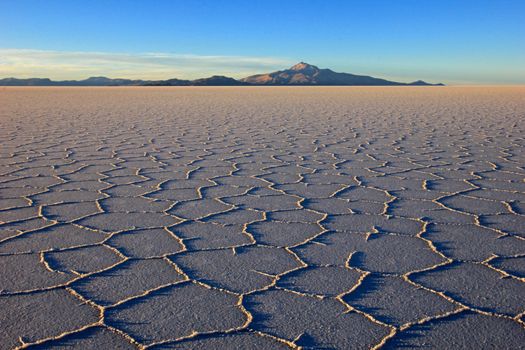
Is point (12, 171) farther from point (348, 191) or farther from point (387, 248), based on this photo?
point (387, 248)

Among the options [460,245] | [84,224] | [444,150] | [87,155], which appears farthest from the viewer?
[444,150]

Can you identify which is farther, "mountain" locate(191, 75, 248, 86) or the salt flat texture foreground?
"mountain" locate(191, 75, 248, 86)

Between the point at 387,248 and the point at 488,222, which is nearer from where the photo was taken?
the point at 387,248

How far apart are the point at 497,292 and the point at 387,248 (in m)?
0.44

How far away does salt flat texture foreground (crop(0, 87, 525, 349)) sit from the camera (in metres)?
1.31

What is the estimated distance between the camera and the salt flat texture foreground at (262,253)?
4.29 feet

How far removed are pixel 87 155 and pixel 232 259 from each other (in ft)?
8.88

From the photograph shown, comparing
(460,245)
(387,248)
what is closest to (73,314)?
(387,248)

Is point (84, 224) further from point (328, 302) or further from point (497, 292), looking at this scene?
point (497, 292)

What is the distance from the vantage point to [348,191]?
2.80 metres

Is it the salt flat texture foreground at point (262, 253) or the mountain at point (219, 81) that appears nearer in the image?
the salt flat texture foreground at point (262, 253)

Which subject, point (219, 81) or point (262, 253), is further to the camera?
point (219, 81)

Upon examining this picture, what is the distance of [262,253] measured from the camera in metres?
1.85

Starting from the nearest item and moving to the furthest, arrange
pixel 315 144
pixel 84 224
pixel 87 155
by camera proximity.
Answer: pixel 84 224 → pixel 87 155 → pixel 315 144
